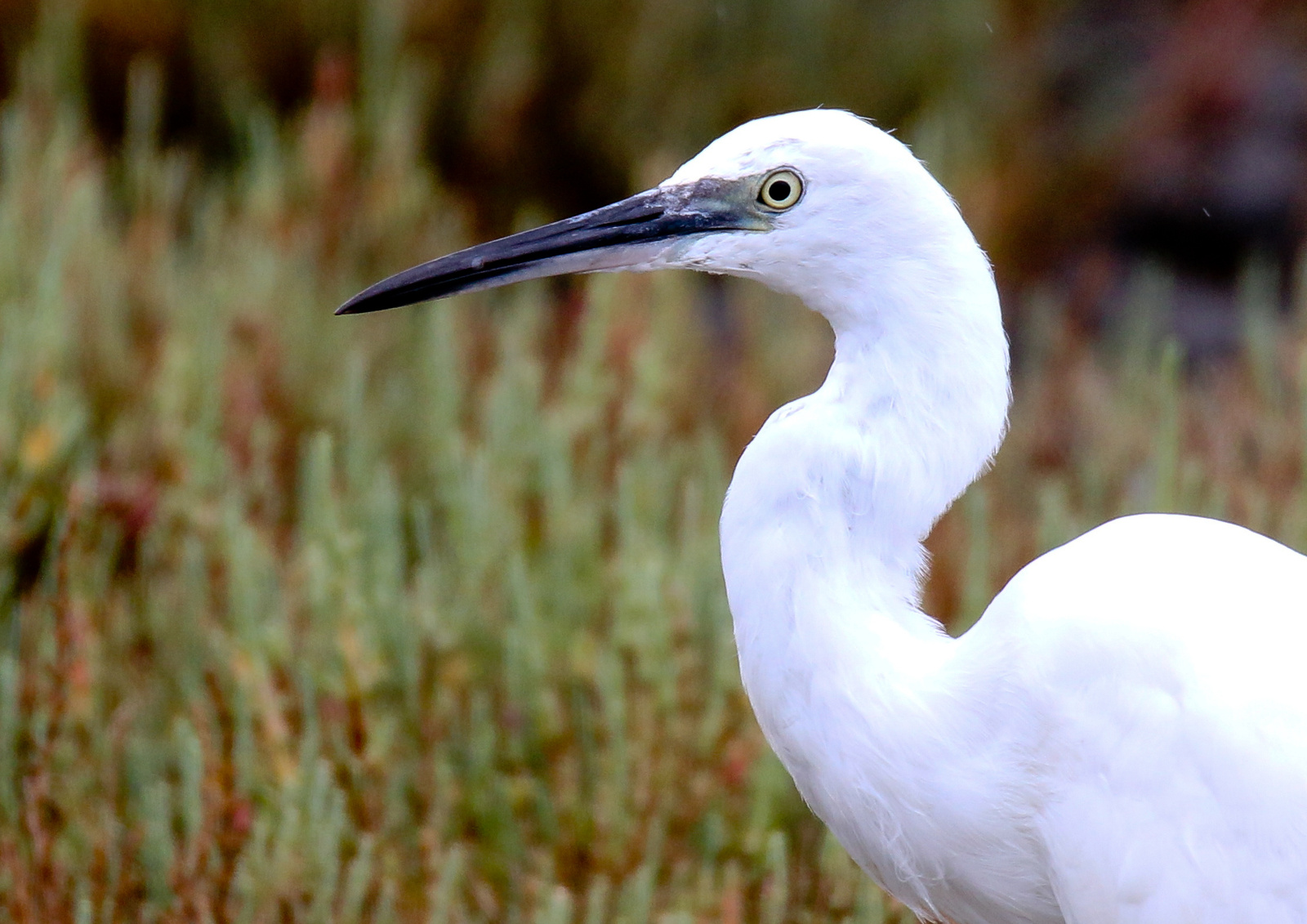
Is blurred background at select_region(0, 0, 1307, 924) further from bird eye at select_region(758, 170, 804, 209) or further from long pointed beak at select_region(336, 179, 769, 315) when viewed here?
bird eye at select_region(758, 170, 804, 209)

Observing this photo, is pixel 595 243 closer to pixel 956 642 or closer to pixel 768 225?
pixel 768 225

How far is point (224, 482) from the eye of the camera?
9.93 feet

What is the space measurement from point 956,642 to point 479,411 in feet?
6.66

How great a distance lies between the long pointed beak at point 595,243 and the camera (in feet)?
5.62

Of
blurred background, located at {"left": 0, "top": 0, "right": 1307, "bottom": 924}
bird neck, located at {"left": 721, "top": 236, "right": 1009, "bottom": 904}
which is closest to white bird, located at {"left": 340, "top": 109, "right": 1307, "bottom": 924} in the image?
bird neck, located at {"left": 721, "top": 236, "right": 1009, "bottom": 904}

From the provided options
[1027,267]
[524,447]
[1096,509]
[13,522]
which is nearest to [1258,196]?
[1027,267]

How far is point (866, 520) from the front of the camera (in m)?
1.64

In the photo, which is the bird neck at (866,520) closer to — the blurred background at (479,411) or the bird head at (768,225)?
the bird head at (768,225)

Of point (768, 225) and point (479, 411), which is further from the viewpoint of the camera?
point (479, 411)

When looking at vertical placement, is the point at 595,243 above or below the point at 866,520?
above

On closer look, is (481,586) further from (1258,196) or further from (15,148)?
(1258,196)

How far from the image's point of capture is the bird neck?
5.31 feet

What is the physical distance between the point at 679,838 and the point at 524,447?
3.22 ft

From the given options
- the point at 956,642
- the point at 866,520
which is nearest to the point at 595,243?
the point at 866,520
